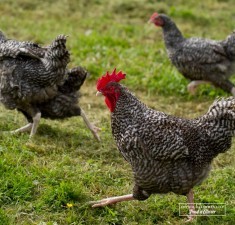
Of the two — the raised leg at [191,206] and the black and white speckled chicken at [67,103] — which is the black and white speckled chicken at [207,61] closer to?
the black and white speckled chicken at [67,103]

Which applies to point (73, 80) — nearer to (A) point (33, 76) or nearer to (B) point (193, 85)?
(A) point (33, 76)

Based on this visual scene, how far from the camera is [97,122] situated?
7.84 m

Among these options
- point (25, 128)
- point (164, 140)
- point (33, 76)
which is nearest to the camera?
point (164, 140)

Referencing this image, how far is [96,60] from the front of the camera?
385 inches

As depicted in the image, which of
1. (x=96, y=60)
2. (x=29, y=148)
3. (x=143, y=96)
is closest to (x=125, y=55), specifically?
(x=96, y=60)

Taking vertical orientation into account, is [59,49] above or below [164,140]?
above

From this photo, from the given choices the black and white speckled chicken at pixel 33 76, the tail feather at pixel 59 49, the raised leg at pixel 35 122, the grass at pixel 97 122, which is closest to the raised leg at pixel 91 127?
the grass at pixel 97 122

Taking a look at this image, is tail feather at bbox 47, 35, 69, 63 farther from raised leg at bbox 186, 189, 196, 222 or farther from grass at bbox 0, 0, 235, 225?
raised leg at bbox 186, 189, 196, 222

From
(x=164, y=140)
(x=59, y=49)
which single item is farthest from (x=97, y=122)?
(x=164, y=140)

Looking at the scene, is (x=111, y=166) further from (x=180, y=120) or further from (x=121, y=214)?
(x=180, y=120)

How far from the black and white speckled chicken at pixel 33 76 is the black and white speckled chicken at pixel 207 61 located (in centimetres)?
248

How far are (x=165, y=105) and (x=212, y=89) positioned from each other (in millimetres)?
1053

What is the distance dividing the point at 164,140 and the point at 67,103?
231cm

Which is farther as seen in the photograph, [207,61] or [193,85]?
[193,85]
